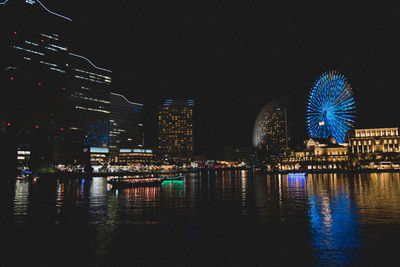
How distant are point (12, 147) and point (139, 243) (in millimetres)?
78035

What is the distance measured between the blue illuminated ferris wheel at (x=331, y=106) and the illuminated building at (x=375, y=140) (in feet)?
117

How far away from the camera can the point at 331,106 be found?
11350 centimetres

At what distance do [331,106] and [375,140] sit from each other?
1919 inches

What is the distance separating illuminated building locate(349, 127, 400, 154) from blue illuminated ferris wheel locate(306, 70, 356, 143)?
3557cm

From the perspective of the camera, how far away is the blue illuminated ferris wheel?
352ft

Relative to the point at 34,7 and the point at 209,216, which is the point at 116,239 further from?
the point at 34,7

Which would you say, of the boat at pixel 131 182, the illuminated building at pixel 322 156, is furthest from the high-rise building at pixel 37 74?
the illuminated building at pixel 322 156

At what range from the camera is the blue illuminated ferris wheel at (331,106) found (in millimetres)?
107312

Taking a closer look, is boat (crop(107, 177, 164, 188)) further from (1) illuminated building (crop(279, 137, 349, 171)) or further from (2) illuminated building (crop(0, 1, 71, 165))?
(1) illuminated building (crop(279, 137, 349, 171))

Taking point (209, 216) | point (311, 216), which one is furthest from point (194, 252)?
point (311, 216)

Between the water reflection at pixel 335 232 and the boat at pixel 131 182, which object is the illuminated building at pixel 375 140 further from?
the water reflection at pixel 335 232

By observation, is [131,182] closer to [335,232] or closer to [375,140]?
[335,232]

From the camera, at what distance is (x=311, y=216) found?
25.1 meters

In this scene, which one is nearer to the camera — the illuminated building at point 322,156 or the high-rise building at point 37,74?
the illuminated building at point 322,156
